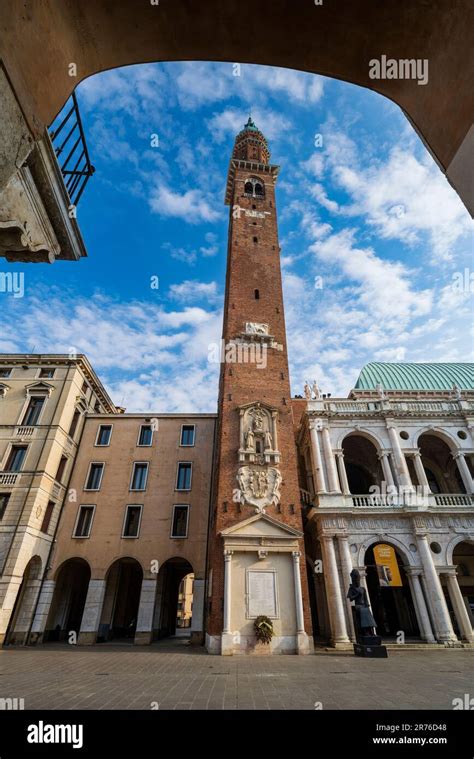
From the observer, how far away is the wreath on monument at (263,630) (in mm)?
15430

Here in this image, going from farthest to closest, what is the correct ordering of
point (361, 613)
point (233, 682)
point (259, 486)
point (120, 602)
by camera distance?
point (120, 602)
point (259, 486)
point (361, 613)
point (233, 682)

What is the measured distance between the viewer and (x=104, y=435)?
83.4 feet

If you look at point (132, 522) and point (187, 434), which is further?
point (187, 434)

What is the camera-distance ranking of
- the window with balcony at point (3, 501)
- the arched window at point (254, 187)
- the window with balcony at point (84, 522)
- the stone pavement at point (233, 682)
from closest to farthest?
the stone pavement at point (233, 682), the window with balcony at point (3, 501), the window with balcony at point (84, 522), the arched window at point (254, 187)

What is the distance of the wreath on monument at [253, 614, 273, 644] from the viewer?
15.4 metres

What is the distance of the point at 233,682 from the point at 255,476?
33.8 feet

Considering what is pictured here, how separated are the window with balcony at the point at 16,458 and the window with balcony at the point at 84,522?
4344 mm

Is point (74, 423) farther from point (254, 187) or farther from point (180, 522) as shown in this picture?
point (254, 187)

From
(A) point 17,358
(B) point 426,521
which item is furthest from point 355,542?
(A) point 17,358

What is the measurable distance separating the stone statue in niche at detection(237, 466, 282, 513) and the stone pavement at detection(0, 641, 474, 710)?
20.7ft

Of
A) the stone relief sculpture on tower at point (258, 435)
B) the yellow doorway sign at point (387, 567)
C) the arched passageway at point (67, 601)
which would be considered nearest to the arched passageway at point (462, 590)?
the yellow doorway sign at point (387, 567)

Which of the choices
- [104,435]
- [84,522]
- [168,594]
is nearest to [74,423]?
[104,435]

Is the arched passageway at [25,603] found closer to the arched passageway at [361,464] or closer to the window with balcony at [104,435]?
the window with balcony at [104,435]

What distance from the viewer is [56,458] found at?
2202 centimetres
